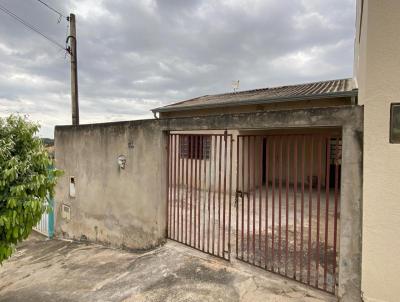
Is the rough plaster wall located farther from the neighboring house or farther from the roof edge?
the roof edge

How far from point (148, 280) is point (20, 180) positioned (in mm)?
2500

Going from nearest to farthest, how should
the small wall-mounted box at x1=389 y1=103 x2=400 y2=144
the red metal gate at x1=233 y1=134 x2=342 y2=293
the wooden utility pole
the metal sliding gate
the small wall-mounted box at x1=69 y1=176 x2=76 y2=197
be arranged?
the small wall-mounted box at x1=389 y1=103 x2=400 y2=144, the red metal gate at x1=233 y1=134 x2=342 y2=293, the metal sliding gate, the small wall-mounted box at x1=69 y1=176 x2=76 y2=197, the wooden utility pole

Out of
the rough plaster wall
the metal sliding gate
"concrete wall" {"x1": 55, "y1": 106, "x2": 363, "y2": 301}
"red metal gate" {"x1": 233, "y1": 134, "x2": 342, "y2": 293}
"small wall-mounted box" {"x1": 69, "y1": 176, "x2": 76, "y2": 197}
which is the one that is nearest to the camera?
"concrete wall" {"x1": 55, "y1": 106, "x2": 363, "y2": 301}

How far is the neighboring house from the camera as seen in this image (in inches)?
111

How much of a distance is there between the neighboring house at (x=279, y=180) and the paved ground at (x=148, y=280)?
0.80ft

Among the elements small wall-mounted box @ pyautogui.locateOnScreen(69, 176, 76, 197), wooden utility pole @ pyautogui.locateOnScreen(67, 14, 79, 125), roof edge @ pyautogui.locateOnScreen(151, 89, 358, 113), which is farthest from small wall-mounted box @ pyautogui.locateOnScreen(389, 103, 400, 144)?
wooden utility pole @ pyautogui.locateOnScreen(67, 14, 79, 125)

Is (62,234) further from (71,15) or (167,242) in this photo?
(71,15)

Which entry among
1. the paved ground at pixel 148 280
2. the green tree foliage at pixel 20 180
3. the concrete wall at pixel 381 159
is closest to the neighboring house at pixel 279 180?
the concrete wall at pixel 381 159

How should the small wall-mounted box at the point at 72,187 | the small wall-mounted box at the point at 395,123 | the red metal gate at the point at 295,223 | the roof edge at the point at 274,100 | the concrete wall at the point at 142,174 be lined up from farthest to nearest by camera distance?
the small wall-mounted box at the point at 72,187, the roof edge at the point at 274,100, the red metal gate at the point at 295,223, the concrete wall at the point at 142,174, the small wall-mounted box at the point at 395,123

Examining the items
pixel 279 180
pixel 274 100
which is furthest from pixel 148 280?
pixel 274 100

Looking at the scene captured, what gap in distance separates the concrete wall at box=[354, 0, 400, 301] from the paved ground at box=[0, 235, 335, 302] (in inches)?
33.6

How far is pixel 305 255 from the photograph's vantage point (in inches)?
171

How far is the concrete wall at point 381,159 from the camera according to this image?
9.00 feet

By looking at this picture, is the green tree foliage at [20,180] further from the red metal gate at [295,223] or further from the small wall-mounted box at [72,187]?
the small wall-mounted box at [72,187]
